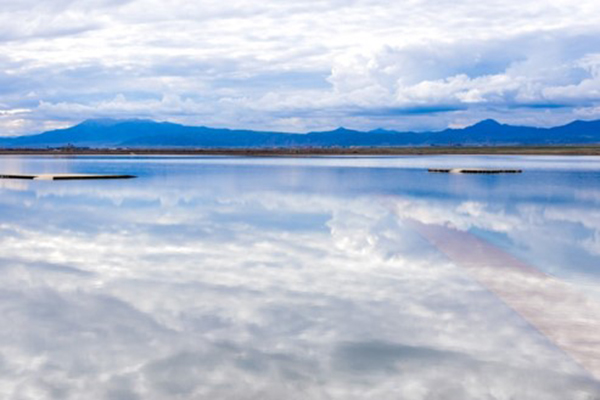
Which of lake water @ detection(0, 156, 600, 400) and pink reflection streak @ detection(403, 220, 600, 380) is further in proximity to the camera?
pink reflection streak @ detection(403, 220, 600, 380)

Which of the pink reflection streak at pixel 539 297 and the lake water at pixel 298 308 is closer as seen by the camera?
the lake water at pixel 298 308

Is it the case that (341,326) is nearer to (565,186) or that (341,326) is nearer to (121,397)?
(121,397)

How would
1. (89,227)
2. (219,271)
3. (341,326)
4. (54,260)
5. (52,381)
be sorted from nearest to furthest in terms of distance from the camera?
(52,381), (341,326), (219,271), (54,260), (89,227)

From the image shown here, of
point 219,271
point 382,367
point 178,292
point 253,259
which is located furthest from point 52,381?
point 253,259

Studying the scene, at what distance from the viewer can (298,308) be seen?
1307 cm

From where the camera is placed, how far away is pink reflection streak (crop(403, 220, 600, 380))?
35.4 feet

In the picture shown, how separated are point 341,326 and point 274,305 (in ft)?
6.41

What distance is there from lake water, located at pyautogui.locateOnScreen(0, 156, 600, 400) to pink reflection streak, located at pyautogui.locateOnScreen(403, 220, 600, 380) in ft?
0.18

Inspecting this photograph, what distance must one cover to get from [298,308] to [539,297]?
503cm

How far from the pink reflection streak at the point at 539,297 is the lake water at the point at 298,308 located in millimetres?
54

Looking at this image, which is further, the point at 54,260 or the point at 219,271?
the point at 54,260

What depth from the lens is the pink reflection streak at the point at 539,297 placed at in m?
10.8

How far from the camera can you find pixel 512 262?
18.5m

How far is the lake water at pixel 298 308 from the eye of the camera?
9.19 meters
